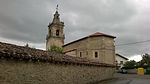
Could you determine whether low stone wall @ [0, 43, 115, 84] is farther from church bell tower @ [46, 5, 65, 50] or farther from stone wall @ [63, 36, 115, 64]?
church bell tower @ [46, 5, 65, 50]

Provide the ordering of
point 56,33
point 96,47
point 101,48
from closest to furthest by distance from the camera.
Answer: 1. point 101,48
2. point 96,47
3. point 56,33

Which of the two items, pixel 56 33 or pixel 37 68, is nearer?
pixel 37 68

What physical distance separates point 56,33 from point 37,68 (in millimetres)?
46380

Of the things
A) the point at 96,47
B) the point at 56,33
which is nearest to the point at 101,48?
the point at 96,47

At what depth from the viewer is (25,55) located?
11234mm

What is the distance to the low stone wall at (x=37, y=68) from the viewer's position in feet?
33.2

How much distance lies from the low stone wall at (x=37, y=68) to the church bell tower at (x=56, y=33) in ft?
126

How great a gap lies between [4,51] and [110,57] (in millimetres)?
38373

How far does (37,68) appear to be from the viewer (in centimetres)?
1217

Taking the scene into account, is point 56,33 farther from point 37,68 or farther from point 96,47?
point 37,68

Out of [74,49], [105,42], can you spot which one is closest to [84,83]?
[105,42]

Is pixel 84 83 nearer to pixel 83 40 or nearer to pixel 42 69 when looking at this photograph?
pixel 42 69

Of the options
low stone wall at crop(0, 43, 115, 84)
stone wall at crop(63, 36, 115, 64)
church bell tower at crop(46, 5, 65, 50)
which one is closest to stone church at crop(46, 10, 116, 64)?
stone wall at crop(63, 36, 115, 64)

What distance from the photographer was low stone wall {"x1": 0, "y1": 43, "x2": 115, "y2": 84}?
33.2 ft
